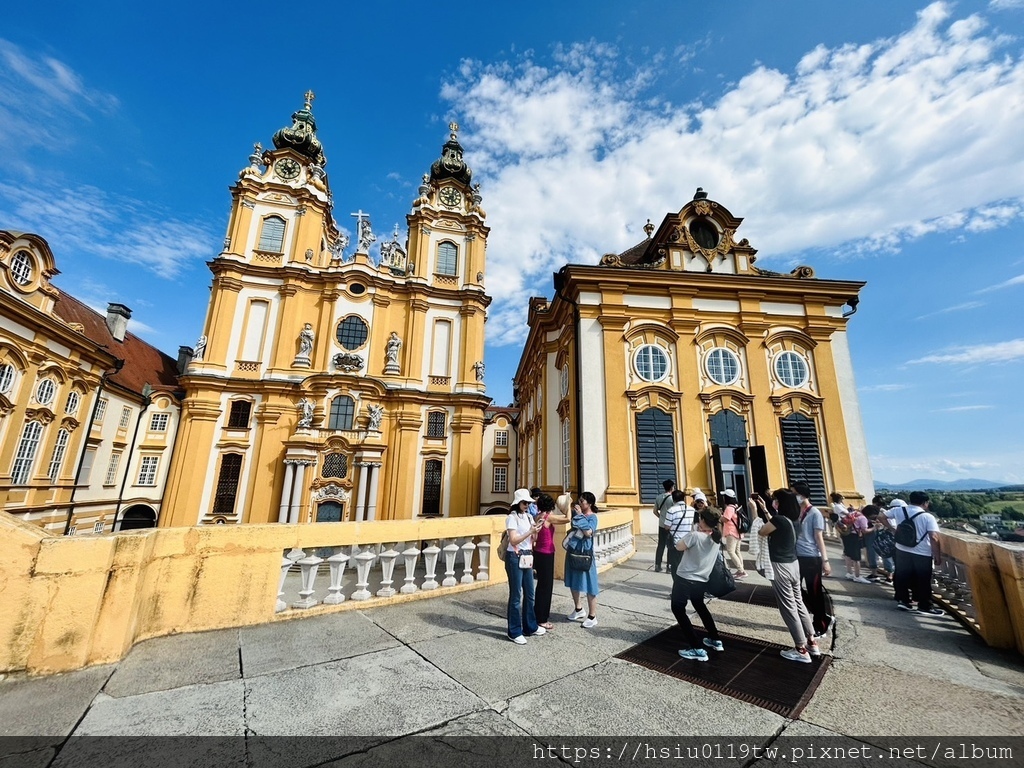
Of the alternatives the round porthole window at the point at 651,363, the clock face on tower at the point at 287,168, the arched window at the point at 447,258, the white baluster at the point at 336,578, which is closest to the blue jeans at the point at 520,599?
the white baluster at the point at 336,578

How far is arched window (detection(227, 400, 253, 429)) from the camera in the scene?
78.7ft

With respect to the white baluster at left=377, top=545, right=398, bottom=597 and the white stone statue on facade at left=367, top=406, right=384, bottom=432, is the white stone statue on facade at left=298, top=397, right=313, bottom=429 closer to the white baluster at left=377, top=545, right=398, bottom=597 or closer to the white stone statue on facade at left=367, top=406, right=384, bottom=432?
the white stone statue on facade at left=367, top=406, right=384, bottom=432

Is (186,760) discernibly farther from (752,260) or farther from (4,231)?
(4,231)

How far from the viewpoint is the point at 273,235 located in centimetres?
2778

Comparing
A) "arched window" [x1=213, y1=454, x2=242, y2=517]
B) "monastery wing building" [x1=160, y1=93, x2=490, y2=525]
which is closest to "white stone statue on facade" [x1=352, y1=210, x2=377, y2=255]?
"monastery wing building" [x1=160, y1=93, x2=490, y2=525]

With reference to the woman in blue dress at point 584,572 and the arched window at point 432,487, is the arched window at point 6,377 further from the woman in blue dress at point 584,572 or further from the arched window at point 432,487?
the woman in blue dress at point 584,572

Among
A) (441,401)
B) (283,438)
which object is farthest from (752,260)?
(283,438)

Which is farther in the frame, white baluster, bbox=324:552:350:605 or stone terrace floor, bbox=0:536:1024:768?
white baluster, bbox=324:552:350:605

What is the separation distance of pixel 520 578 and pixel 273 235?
3075cm

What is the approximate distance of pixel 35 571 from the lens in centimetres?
361

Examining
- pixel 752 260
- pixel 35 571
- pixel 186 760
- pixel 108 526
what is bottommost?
pixel 108 526

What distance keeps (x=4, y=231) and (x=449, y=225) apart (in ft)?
72.2

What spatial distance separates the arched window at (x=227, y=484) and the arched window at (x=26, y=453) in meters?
7.82

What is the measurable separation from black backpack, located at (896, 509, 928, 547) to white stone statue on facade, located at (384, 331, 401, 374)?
2425 centimetres
